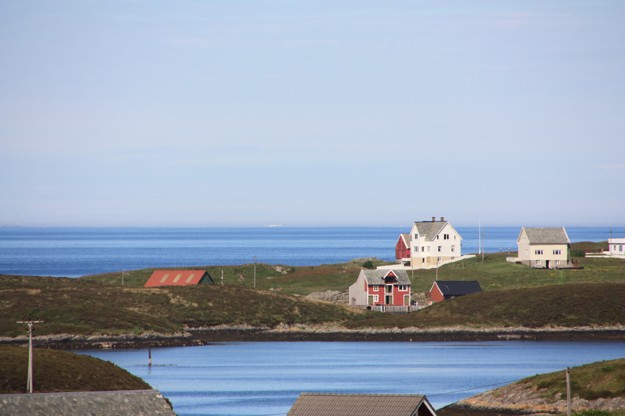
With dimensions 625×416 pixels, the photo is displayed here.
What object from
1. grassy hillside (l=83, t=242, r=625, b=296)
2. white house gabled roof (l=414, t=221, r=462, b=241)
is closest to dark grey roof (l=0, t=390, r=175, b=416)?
grassy hillside (l=83, t=242, r=625, b=296)

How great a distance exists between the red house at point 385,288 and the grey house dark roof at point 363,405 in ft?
309

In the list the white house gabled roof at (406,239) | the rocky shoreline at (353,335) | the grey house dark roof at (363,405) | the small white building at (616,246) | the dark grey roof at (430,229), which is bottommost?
the rocky shoreline at (353,335)

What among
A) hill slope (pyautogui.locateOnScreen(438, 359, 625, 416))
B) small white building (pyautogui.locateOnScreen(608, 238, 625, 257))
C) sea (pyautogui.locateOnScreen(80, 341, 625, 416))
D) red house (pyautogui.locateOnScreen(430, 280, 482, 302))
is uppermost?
small white building (pyautogui.locateOnScreen(608, 238, 625, 257))

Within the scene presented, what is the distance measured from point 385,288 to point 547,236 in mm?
34958

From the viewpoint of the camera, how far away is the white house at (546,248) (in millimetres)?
157875

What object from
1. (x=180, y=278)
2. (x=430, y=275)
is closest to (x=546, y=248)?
(x=430, y=275)

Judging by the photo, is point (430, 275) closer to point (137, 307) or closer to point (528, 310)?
point (528, 310)

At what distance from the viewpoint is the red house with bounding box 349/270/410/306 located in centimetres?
13462

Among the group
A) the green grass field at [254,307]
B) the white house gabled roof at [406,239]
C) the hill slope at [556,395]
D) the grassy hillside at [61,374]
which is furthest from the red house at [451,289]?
the grassy hillside at [61,374]

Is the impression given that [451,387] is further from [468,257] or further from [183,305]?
[468,257]

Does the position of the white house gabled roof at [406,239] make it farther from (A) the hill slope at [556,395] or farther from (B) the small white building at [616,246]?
(A) the hill slope at [556,395]

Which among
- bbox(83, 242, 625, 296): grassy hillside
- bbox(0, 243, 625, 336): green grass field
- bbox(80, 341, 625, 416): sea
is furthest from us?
bbox(83, 242, 625, 296): grassy hillside

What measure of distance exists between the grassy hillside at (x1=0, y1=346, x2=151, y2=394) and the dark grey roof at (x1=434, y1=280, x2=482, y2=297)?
68.3m

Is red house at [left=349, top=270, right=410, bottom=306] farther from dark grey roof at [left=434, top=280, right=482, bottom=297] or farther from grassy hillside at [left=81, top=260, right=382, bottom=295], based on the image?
grassy hillside at [left=81, top=260, right=382, bottom=295]
